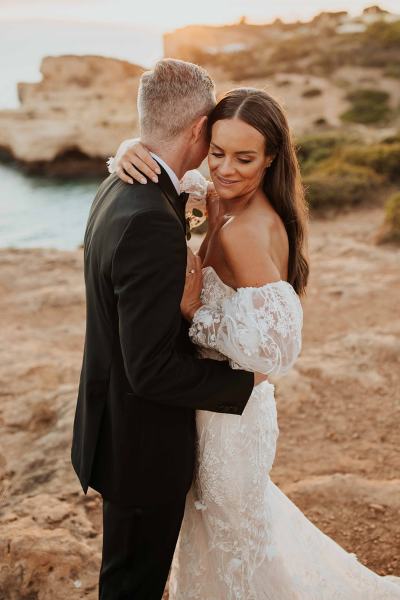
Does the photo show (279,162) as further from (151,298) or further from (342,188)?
(342,188)

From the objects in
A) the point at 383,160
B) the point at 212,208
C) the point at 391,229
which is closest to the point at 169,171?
the point at 212,208

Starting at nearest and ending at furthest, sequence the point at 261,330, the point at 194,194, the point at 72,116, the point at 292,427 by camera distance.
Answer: the point at 261,330 → the point at 194,194 → the point at 292,427 → the point at 72,116

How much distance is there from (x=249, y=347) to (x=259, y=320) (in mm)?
95

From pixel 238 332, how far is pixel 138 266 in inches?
18.6

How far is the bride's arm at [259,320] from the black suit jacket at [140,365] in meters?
0.08

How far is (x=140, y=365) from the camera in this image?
1.74 m

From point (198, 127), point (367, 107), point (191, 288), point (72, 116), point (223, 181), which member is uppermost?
point (198, 127)

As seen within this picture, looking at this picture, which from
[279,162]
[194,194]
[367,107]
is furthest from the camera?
[367,107]

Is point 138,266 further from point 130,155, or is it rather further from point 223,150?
point 223,150

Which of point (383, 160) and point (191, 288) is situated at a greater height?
point (191, 288)

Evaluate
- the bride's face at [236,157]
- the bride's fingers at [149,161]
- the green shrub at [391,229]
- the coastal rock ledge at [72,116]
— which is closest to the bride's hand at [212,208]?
the bride's face at [236,157]

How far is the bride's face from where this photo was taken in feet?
6.72

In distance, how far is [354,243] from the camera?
8.70 m

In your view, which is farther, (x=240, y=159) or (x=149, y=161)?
(x=240, y=159)
